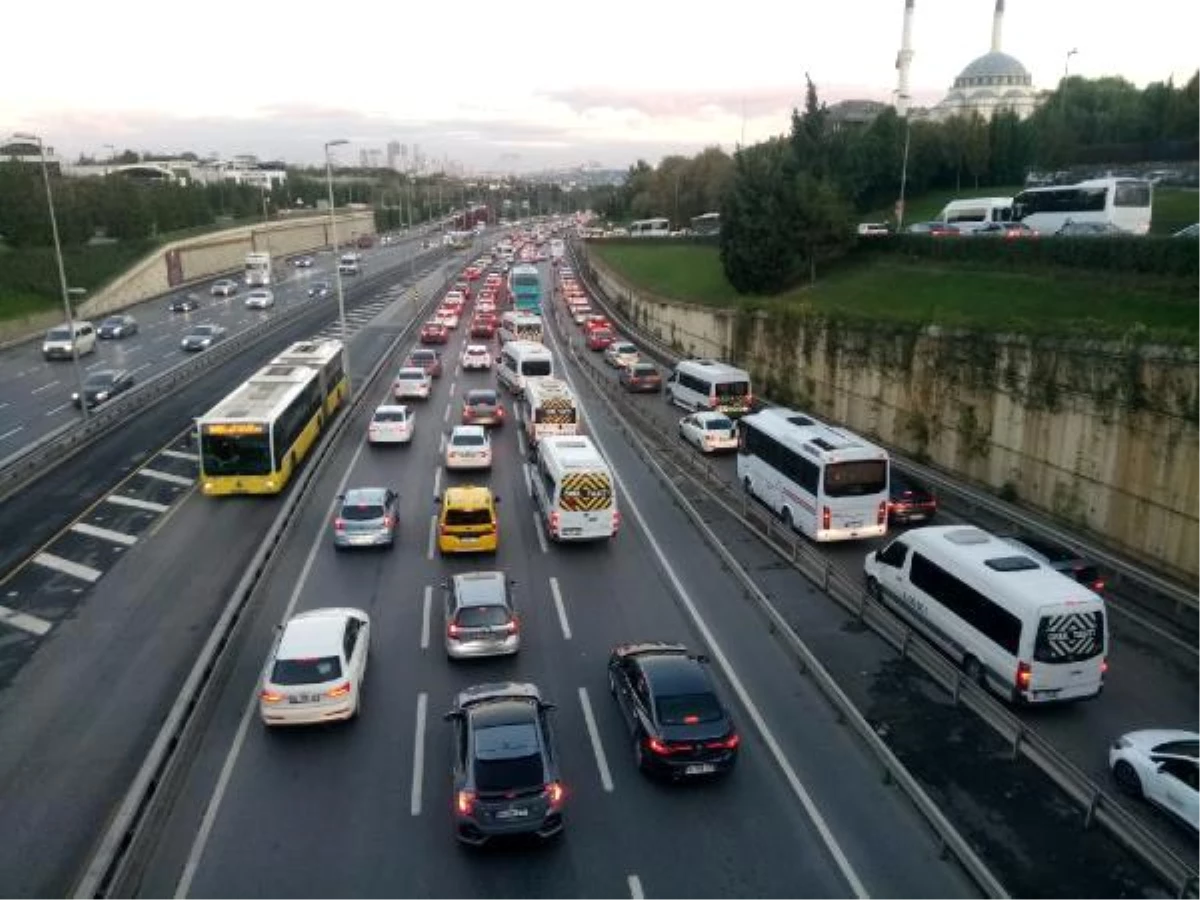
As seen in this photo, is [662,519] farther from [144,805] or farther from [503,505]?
[144,805]

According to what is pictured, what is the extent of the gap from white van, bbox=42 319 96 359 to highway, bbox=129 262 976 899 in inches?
1606

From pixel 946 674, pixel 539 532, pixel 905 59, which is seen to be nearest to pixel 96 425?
pixel 539 532

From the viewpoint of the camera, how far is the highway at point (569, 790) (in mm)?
12508

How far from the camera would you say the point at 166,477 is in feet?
103

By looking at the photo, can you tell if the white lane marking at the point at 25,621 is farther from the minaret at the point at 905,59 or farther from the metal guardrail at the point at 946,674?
the minaret at the point at 905,59

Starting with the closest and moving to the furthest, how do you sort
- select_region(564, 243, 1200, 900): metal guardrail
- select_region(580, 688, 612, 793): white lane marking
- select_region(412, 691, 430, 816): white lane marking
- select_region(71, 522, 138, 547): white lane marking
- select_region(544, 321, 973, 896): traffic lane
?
select_region(564, 243, 1200, 900): metal guardrail < select_region(544, 321, 973, 896): traffic lane < select_region(412, 691, 430, 816): white lane marking < select_region(580, 688, 612, 793): white lane marking < select_region(71, 522, 138, 547): white lane marking

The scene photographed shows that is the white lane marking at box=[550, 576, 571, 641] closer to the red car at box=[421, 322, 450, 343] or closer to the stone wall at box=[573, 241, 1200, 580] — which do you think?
the stone wall at box=[573, 241, 1200, 580]

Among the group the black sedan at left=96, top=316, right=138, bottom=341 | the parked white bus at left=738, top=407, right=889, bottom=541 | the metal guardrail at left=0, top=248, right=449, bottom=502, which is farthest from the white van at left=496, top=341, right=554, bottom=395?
the black sedan at left=96, top=316, right=138, bottom=341

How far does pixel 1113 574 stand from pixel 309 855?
1929 cm

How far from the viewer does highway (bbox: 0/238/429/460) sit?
40.9 meters

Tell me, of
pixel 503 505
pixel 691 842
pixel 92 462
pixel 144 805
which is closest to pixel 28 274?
pixel 92 462

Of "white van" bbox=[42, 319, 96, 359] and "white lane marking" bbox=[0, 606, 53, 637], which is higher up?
"white van" bbox=[42, 319, 96, 359]

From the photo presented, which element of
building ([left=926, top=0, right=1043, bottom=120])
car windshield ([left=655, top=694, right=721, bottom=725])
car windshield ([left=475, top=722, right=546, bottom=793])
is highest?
building ([left=926, top=0, right=1043, bottom=120])

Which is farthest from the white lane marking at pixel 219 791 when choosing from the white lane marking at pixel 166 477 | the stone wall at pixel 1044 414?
the stone wall at pixel 1044 414
